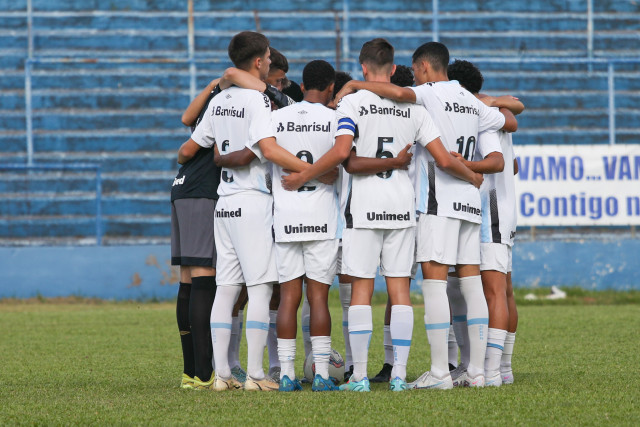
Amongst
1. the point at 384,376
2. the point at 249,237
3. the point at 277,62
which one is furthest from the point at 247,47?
the point at 384,376

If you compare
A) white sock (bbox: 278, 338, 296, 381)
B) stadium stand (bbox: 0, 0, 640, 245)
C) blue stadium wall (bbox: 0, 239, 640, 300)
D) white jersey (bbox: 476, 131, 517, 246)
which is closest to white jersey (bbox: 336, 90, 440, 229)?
white jersey (bbox: 476, 131, 517, 246)

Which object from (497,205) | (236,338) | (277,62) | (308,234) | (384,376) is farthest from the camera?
(277,62)

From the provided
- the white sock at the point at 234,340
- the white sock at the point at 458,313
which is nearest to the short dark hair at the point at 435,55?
the white sock at the point at 458,313

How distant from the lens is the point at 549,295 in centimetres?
1482

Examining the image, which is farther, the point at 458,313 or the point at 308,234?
the point at 458,313

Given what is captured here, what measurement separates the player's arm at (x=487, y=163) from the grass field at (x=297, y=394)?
1.36m

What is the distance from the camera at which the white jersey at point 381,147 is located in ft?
19.0

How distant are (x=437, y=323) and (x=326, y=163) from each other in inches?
46.9

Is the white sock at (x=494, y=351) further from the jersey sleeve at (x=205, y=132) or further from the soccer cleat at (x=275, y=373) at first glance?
the jersey sleeve at (x=205, y=132)

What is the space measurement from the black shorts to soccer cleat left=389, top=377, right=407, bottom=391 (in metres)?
1.38

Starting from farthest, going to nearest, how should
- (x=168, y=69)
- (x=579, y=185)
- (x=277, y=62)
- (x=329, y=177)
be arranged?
1. (x=168, y=69)
2. (x=579, y=185)
3. (x=277, y=62)
4. (x=329, y=177)

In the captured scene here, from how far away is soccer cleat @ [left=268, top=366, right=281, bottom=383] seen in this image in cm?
653

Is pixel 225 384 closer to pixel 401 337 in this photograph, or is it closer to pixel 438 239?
pixel 401 337

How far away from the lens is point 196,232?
6219 millimetres
